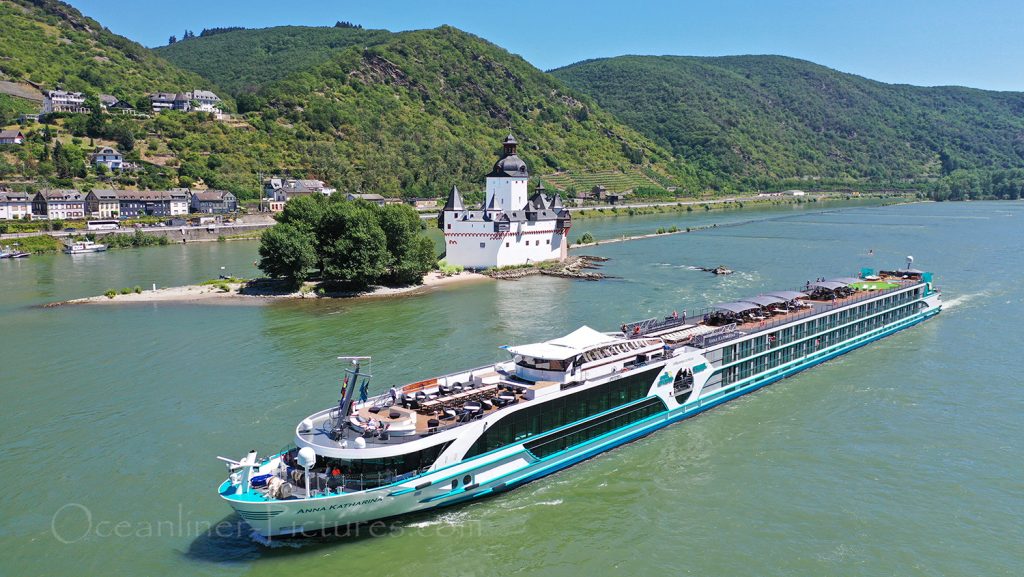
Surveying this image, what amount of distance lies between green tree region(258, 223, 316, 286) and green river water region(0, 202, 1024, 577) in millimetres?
5614

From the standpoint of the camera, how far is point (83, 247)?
246 feet

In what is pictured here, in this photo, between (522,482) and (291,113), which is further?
(291,113)

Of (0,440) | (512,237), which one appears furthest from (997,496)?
(512,237)

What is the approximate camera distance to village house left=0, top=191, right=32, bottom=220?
8244 centimetres

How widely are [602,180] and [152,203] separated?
97215 mm

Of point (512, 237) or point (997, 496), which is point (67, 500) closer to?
point (997, 496)

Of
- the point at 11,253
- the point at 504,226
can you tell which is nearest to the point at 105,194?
the point at 11,253

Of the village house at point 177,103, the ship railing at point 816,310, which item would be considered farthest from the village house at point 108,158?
the ship railing at point 816,310

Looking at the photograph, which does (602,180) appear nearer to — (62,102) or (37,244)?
(62,102)

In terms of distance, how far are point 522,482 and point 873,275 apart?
114 feet

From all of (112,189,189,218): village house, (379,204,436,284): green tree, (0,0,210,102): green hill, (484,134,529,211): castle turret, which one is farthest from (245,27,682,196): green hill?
(379,204,436,284): green tree

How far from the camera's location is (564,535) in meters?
18.1

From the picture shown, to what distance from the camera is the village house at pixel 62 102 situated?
114750 millimetres

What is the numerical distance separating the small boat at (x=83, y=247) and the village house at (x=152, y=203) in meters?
15.3
